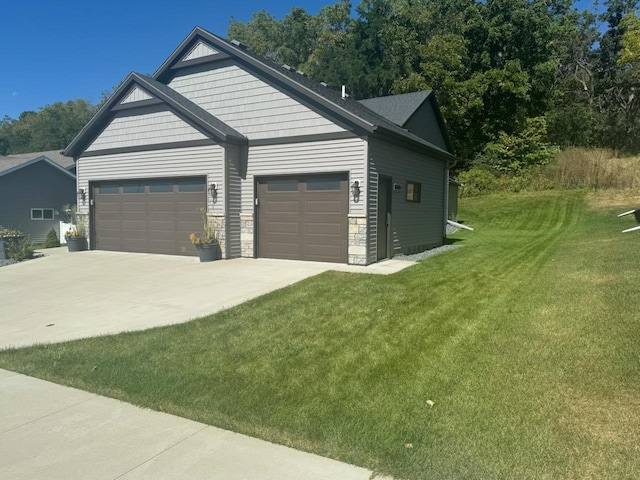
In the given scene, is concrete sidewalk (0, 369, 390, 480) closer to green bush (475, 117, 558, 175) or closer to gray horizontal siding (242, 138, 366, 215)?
gray horizontal siding (242, 138, 366, 215)

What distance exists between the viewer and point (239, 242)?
12742mm

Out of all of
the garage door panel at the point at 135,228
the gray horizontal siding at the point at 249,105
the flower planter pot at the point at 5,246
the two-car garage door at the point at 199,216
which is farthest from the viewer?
the flower planter pot at the point at 5,246

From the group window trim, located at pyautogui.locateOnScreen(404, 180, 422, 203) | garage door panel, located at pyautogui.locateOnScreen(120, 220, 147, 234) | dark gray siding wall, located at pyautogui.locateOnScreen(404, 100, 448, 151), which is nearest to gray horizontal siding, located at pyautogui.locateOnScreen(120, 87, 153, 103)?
garage door panel, located at pyautogui.locateOnScreen(120, 220, 147, 234)

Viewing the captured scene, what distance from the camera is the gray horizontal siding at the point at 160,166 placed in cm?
1241

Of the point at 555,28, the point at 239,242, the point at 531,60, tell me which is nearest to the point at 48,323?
the point at 239,242

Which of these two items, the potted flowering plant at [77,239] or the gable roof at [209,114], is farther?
the potted flowering plant at [77,239]

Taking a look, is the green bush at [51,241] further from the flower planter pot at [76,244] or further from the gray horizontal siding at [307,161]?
the gray horizontal siding at [307,161]

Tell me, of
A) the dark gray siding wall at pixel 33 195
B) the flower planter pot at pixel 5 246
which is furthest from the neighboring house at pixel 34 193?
the flower planter pot at pixel 5 246

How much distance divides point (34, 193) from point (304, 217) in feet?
63.6

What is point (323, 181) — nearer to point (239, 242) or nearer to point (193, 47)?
point (239, 242)

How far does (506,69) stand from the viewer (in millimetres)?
30984

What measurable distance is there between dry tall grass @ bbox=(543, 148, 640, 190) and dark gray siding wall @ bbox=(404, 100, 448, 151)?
35.9ft

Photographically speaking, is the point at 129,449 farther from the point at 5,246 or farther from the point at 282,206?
the point at 5,246

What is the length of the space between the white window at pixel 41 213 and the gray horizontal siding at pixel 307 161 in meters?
17.4
